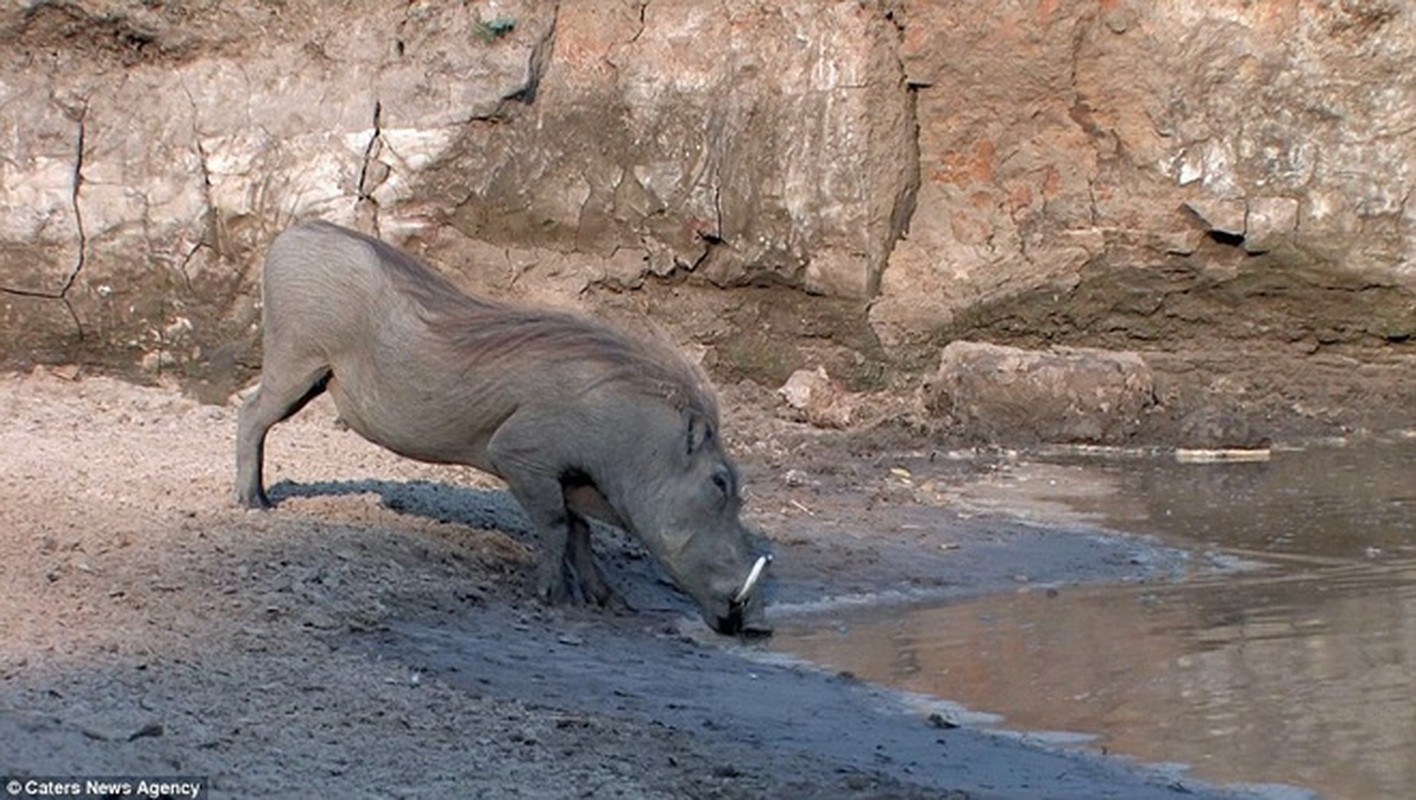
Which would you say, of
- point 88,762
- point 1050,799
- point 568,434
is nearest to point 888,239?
point 568,434

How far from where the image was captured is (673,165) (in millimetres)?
11344

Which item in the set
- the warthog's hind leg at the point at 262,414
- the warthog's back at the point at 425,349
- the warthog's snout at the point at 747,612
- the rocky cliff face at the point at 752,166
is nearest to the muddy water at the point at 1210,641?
the warthog's snout at the point at 747,612

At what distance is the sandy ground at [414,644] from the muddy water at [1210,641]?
11.5 inches

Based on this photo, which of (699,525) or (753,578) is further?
(699,525)

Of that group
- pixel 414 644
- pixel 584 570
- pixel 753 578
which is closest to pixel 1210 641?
pixel 753 578

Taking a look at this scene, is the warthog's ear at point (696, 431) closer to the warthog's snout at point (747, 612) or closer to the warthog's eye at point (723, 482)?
the warthog's eye at point (723, 482)

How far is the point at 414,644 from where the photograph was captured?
602 cm

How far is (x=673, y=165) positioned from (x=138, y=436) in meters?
3.42

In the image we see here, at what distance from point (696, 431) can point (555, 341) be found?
556 millimetres

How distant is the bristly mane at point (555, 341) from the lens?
696 cm

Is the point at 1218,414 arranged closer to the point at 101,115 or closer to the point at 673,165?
the point at 673,165

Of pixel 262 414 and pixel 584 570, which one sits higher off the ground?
pixel 262 414

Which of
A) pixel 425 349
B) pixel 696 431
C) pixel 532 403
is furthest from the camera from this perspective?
pixel 425 349

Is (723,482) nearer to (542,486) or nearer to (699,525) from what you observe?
(699,525)
